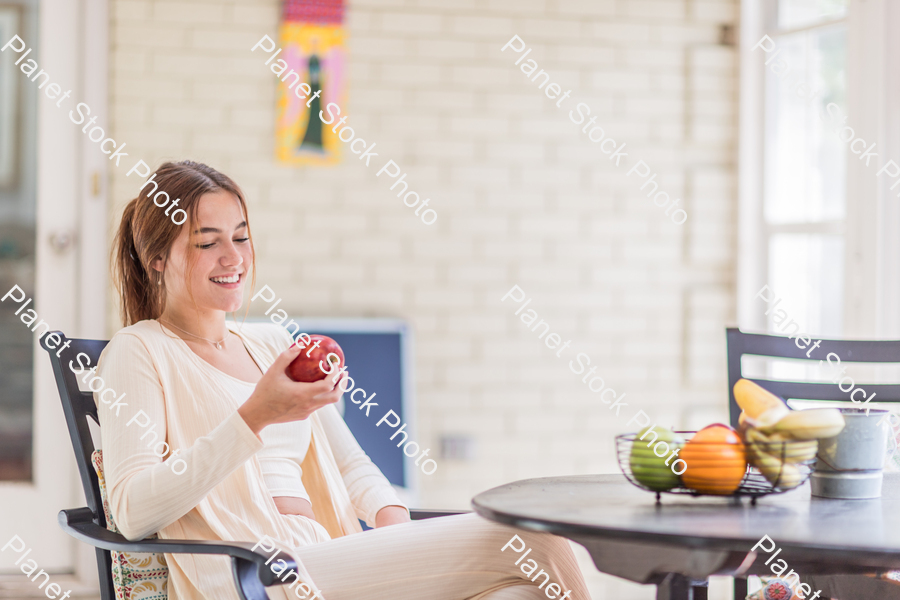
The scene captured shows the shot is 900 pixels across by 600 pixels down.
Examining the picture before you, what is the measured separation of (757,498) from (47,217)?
3014 millimetres

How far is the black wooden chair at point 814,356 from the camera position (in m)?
1.87

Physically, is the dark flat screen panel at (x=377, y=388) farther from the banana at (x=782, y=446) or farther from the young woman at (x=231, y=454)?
the banana at (x=782, y=446)

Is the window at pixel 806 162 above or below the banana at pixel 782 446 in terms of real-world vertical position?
above

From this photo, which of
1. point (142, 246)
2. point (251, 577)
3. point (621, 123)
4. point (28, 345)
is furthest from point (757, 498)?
point (28, 345)

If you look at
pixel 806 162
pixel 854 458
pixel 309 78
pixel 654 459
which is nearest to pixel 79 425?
pixel 654 459

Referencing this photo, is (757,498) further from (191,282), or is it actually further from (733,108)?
(733,108)

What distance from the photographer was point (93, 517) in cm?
165

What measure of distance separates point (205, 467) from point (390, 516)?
0.50 metres


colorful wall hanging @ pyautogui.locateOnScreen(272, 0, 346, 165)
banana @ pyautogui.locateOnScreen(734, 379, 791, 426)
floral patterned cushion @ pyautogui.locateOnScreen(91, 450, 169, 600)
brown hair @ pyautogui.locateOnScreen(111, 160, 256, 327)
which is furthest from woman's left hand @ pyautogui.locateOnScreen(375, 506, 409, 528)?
colorful wall hanging @ pyautogui.locateOnScreen(272, 0, 346, 165)

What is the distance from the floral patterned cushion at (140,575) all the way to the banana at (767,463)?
1.07m

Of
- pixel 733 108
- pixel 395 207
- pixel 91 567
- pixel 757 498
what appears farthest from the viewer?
pixel 733 108

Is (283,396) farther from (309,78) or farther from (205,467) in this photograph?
(309,78)

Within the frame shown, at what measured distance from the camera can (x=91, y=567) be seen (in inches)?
129

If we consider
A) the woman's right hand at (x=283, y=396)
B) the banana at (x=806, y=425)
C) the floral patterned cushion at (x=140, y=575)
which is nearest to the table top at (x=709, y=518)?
the banana at (x=806, y=425)
